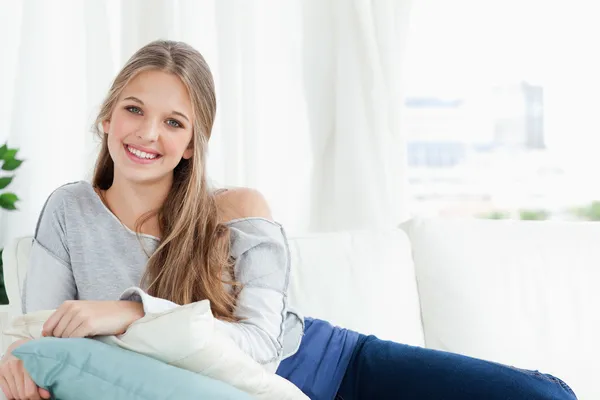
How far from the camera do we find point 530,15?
3293mm

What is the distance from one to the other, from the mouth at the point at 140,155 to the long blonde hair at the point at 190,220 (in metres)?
0.10

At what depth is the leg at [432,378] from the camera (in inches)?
57.7

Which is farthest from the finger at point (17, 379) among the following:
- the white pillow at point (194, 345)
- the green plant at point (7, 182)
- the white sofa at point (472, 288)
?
the green plant at point (7, 182)

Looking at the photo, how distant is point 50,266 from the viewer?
1.65 m

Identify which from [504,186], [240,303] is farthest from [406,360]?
[504,186]

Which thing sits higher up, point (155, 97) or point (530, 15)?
point (530, 15)

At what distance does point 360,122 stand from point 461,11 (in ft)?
2.78

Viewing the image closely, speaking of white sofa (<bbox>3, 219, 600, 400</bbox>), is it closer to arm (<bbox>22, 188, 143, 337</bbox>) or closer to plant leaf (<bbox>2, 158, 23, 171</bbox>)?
arm (<bbox>22, 188, 143, 337</bbox>)

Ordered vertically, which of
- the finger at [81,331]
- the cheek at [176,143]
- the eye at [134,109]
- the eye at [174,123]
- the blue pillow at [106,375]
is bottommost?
the blue pillow at [106,375]

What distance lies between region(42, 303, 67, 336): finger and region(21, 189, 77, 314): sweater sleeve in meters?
0.38

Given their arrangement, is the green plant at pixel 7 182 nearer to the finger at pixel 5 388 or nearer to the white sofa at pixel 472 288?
the white sofa at pixel 472 288

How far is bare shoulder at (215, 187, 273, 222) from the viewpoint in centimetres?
→ 172

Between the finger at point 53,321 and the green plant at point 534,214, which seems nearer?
the finger at point 53,321

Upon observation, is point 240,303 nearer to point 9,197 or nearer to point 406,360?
point 406,360
